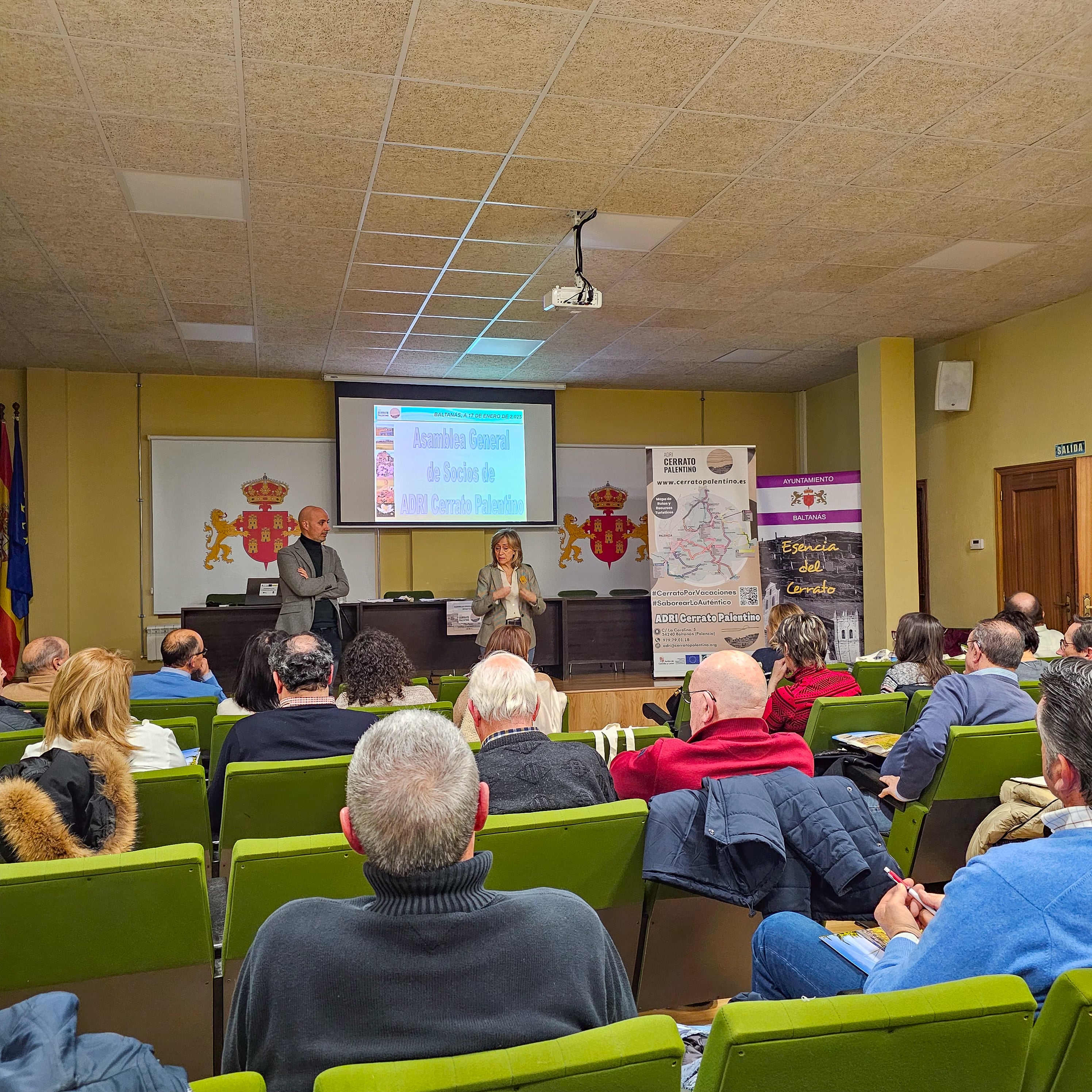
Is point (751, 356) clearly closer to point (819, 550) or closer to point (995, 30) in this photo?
point (819, 550)

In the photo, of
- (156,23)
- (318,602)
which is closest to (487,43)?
(156,23)

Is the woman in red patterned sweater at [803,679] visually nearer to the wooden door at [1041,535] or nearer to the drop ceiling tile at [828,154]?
the drop ceiling tile at [828,154]

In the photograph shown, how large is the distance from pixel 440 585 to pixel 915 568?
4725mm

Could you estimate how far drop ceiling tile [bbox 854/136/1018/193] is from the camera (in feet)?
13.8

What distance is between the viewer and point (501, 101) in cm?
372

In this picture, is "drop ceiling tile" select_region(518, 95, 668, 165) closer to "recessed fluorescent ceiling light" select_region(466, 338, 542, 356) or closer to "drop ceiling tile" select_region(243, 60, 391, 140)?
"drop ceiling tile" select_region(243, 60, 391, 140)

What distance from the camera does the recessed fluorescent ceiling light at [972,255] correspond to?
219 inches

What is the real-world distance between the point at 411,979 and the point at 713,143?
395 cm

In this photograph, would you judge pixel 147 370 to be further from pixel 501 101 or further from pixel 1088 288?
pixel 1088 288

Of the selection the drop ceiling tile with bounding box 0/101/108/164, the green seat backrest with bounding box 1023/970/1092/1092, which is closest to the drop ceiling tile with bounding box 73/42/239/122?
the drop ceiling tile with bounding box 0/101/108/164

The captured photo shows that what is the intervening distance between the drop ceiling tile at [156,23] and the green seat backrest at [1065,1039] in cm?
347

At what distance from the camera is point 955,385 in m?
7.84

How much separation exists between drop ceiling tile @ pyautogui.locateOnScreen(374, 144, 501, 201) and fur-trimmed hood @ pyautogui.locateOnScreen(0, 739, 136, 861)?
3.02 metres

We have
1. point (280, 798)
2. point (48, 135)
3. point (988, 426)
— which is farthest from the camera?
point (988, 426)
